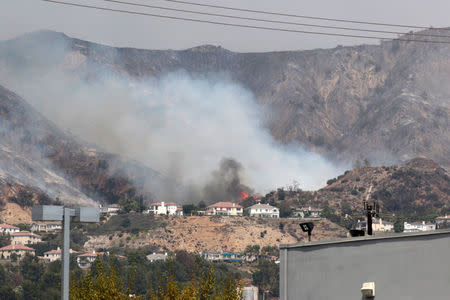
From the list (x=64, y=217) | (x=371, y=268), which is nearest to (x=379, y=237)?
(x=371, y=268)

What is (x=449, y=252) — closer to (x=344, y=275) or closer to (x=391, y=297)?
(x=391, y=297)

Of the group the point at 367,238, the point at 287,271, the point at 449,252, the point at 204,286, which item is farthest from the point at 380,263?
the point at 204,286

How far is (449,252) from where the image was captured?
2720 cm

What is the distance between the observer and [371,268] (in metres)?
29.8

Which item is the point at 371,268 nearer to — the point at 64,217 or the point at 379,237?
the point at 379,237

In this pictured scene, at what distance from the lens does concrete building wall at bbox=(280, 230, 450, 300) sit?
27625mm

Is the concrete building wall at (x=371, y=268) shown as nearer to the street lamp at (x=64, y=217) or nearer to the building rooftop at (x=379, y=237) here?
the building rooftop at (x=379, y=237)

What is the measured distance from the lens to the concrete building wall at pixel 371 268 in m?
27.6

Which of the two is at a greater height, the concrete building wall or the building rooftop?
the building rooftop

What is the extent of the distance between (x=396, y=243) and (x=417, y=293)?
5.67ft

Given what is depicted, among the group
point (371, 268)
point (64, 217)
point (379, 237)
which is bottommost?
point (371, 268)

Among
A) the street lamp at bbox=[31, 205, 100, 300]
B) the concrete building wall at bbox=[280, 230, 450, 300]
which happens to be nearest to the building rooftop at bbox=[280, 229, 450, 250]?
the concrete building wall at bbox=[280, 230, 450, 300]

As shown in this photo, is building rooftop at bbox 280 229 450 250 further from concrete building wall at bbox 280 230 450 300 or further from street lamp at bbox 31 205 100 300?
street lamp at bbox 31 205 100 300

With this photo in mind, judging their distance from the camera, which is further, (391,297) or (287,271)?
(287,271)
